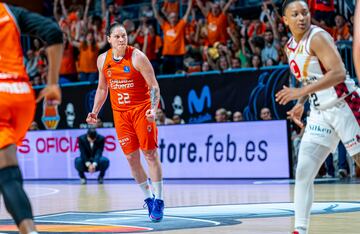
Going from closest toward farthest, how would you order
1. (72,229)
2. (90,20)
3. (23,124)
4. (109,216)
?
(23,124), (72,229), (109,216), (90,20)

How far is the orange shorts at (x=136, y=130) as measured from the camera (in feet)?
32.6

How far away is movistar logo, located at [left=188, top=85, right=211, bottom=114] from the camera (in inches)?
745

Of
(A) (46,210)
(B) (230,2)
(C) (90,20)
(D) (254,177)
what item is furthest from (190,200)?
(C) (90,20)

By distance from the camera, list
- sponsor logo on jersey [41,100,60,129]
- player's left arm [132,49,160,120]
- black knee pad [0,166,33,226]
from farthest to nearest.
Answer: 1. sponsor logo on jersey [41,100,60,129]
2. player's left arm [132,49,160,120]
3. black knee pad [0,166,33,226]

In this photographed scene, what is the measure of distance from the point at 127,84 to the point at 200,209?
214 cm

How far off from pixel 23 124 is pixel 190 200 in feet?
23.5

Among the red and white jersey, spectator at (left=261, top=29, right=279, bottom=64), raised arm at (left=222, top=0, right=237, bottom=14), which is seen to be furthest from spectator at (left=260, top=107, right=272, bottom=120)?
the red and white jersey

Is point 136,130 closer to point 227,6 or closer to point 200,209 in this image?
point 200,209

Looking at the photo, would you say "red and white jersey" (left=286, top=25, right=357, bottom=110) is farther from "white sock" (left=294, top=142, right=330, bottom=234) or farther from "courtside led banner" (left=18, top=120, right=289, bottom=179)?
"courtside led banner" (left=18, top=120, right=289, bottom=179)

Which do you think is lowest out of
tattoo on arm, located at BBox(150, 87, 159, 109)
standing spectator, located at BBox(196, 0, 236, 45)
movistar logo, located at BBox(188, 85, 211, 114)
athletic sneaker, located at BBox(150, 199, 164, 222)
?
athletic sneaker, located at BBox(150, 199, 164, 222)

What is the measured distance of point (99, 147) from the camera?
1938cm

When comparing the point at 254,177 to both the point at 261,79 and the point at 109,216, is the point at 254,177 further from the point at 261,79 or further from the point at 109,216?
the point at 109,216

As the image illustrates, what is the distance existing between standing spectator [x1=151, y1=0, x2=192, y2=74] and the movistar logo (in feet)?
3.97

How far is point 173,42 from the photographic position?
19.9 meters
